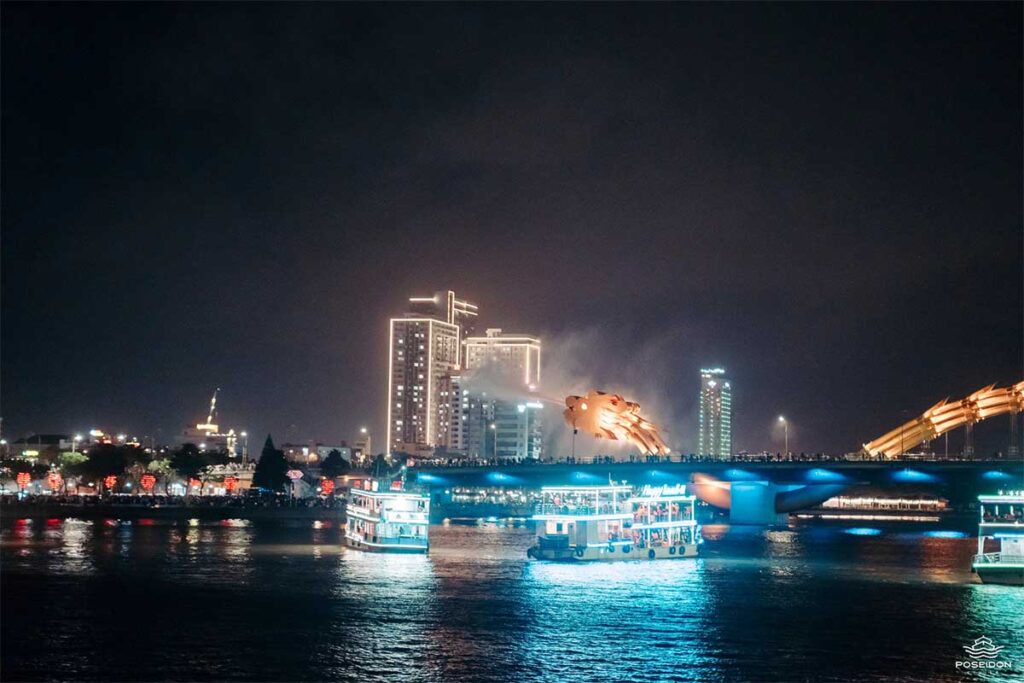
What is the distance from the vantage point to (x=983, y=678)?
44.8 m

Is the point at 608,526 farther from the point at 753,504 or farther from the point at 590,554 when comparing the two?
the point at 753,504

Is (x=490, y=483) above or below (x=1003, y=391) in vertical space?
below

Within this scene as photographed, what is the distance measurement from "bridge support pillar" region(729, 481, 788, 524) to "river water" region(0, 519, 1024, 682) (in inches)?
1797

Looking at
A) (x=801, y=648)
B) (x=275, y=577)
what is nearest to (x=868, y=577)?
(x=801, y=648)

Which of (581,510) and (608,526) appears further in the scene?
(608,526)

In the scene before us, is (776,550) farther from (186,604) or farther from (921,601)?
(186,604)

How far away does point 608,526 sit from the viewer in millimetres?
86188

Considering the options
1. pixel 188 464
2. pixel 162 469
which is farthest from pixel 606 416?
pixel 162 469

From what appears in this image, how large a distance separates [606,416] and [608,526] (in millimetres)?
44199

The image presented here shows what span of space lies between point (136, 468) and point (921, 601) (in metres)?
140

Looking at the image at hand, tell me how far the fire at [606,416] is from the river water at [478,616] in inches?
1466

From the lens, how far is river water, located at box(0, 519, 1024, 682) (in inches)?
1789

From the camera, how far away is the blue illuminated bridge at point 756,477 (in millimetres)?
119750

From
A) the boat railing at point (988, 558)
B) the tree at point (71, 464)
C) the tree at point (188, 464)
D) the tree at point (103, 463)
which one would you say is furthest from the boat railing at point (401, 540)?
the tree at point (188, 464)
